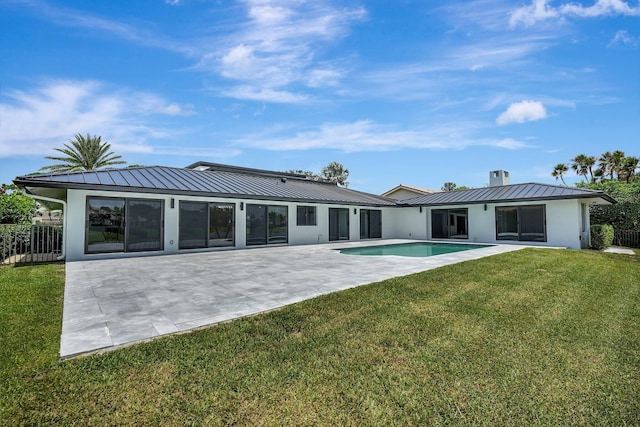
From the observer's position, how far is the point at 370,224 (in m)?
20.7

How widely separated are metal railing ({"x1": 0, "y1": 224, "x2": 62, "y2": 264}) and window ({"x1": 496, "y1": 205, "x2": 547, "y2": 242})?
786 inches

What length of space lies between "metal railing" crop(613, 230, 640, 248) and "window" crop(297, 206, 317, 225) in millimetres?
17288

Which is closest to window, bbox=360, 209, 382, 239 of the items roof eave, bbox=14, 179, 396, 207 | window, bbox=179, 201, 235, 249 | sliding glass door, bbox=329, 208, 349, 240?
sliding glass door, bbox=329, 208, 349, 240

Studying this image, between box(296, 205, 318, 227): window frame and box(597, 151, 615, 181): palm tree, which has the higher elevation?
box(597, 151, 615, 181): palm tree

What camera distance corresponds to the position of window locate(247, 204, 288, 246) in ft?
47.9

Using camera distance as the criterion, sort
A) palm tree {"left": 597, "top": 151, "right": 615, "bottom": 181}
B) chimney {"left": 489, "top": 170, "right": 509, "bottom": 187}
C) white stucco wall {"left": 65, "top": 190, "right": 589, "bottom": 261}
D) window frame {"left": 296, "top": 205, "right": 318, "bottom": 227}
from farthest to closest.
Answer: palm tree {"left": 597, "top": 151, "right": 615, "bottom": 181}
chimney {"left": 489, "top": 170, "right": 509, "bottom": 187}
window frame {"left": 296, "top": 205, "right": 318, "bottom": 227}
white stucco wall {"left": 65, "top": 190, "right": 589, "bottom": 261}

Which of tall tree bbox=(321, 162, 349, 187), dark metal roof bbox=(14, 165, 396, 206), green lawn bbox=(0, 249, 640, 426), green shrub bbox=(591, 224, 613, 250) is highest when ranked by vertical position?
tall tree bbox=(321, 162, 349, 187)

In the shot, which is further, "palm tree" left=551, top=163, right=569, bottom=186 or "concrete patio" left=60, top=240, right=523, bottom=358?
"palm tree" left=551, top=163, right=569, bottom=186

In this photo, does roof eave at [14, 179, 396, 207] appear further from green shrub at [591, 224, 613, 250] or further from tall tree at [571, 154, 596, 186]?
tall tree at [571, 154, 596, 186]

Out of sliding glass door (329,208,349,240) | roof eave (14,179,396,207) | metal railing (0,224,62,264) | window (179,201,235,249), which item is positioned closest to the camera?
roof eave (14,179,396,207)

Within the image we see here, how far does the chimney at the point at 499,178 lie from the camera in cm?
2184

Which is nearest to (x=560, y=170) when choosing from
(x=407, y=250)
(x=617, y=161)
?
(x=617, y=161)

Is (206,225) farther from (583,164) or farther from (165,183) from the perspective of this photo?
(583,164)

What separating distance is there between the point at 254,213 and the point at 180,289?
28.5 ft
